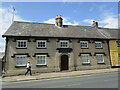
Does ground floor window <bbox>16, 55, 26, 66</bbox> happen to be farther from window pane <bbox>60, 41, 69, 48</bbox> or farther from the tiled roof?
window pane <bbox>60, 41, 69, 48</bbox>

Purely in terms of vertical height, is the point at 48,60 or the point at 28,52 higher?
the point at 28,52

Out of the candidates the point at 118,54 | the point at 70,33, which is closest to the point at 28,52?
the point at 70,33

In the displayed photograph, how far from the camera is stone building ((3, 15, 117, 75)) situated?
1577 centimetres

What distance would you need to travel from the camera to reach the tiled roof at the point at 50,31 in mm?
17016

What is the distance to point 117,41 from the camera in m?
21.5

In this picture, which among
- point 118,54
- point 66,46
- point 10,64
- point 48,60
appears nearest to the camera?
point 10,64

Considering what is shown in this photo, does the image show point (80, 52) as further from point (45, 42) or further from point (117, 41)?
point (117, 41)

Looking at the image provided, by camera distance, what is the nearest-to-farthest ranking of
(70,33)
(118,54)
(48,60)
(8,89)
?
(8,89) → (48,60) → (70,33) → (118,54)

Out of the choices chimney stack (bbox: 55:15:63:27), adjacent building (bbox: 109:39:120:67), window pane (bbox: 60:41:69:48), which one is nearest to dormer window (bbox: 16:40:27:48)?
window pane (bbox: 60:41:69:48)

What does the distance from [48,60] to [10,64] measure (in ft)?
17.2

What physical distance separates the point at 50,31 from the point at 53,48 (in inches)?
127

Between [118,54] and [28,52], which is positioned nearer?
[28,52]

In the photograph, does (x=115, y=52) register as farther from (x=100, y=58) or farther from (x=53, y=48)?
(x=53, y=48)

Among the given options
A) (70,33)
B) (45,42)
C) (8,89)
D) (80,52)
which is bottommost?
(8,89)
